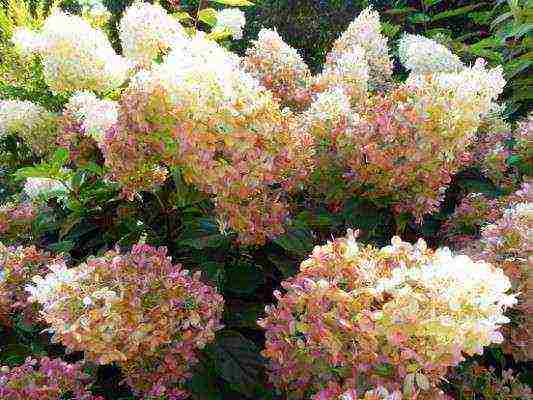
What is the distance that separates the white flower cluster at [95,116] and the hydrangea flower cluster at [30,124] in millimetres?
407

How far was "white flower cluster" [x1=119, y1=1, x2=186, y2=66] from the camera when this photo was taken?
2289 mm

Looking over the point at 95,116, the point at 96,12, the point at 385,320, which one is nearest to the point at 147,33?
the point at 95,116

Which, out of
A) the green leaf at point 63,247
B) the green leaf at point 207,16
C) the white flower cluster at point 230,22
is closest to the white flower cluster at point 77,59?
the green leaf at point 63,247

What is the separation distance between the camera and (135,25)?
2.28 meters

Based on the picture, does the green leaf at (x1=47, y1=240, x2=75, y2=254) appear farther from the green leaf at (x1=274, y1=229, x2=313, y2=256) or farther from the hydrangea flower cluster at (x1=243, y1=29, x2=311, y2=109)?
the hydrangea flower cluster at (x1=243, y1=29, x2=311, y2=109)

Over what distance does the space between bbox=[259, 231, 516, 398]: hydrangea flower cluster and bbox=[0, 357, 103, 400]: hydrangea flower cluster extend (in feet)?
1.20

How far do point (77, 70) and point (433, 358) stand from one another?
159cm

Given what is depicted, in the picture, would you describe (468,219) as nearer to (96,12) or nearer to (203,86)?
(203,86)

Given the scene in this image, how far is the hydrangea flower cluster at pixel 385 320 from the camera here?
103cm

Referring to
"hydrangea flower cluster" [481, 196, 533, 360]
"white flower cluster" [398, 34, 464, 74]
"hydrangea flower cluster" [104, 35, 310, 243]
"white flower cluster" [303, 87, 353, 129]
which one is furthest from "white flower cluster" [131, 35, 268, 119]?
"white flower cluster" [398, 34, 464, 74]

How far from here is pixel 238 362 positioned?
1.37m

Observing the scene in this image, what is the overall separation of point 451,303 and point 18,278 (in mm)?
984

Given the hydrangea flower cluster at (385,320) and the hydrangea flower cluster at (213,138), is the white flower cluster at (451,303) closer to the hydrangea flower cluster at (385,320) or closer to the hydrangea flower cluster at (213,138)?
the hydrangea flower cluster at (385,320)

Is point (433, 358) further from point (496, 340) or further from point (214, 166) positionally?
point (214, 166)
